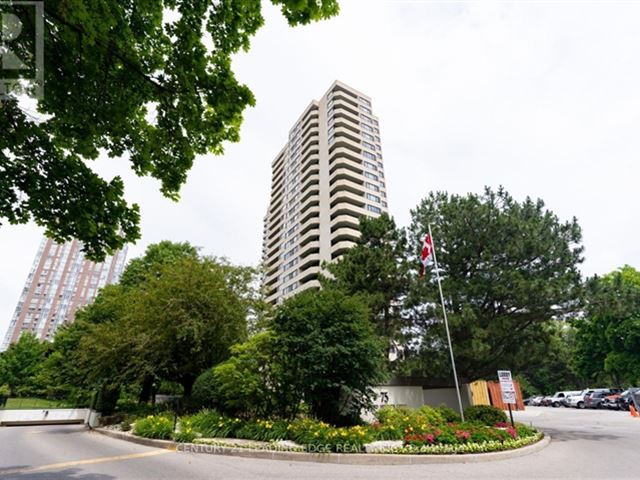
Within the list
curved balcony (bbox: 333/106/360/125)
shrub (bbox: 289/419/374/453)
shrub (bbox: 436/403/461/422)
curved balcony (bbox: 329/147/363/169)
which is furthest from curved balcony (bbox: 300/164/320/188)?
shrub (bbox: 289/419/374/453)

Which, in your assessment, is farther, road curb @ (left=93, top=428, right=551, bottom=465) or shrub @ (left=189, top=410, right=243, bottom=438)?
shrub @ (left=189, top=410, right=243, bottom=438)

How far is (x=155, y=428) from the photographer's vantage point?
37.1 feet

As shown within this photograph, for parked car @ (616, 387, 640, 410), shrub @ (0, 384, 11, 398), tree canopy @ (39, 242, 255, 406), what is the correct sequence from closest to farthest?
tree canopy @ (39, 242, 255, 406) → parked car @ (616, 387, 640, 410) → shrub @ (0, 384, 11, 398)

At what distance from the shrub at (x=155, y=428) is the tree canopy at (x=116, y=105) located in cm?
810

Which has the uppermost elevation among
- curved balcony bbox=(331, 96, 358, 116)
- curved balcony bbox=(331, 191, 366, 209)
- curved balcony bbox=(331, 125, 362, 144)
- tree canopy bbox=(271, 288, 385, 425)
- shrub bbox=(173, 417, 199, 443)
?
curved balcony bbox=(331, 96, 358, 116)

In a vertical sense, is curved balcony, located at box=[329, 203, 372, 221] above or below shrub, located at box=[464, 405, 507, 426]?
above

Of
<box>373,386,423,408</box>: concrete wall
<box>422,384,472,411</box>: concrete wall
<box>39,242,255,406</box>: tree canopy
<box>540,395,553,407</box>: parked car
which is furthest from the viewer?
<box>540,395,553,407</box>: parked car

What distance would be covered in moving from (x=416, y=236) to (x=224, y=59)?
16.1 metres

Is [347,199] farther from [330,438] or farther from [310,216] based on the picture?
[330,438]

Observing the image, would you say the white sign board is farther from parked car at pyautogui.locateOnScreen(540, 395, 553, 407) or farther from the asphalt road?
parked car at pyautogui.locateOnScreen(540, 395, 553, 407)

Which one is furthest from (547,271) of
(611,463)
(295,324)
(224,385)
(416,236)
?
(224,385)

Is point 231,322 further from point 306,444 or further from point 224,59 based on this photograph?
point 224,59

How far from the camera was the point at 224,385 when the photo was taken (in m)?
12.0

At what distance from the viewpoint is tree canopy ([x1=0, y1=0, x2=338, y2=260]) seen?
4.38m
